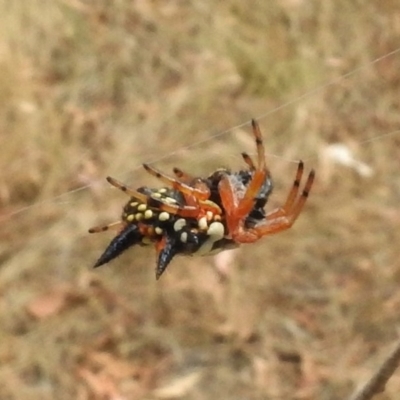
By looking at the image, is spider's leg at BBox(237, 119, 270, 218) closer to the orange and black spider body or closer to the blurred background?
the orange and black spider body

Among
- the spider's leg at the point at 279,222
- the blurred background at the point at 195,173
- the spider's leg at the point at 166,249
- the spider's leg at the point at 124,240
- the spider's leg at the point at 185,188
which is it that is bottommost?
the blurred background at the point at 195,173

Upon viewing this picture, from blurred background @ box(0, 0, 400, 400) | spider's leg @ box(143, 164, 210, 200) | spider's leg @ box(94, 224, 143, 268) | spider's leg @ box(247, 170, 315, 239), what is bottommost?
blurred background @ box(0, 0, 400, 400)

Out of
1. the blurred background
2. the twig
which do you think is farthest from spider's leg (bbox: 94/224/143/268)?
the blurred background

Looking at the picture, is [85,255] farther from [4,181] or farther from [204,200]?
[204,200]

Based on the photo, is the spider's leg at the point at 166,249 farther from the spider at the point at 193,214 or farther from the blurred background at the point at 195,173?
the blurred background at the point at 195,173

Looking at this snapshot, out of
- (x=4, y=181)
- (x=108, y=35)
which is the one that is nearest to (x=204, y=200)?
(x=4, y=181)

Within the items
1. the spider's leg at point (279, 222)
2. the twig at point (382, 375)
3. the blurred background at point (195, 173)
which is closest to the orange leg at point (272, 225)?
the spider's leg at point (279, 222)

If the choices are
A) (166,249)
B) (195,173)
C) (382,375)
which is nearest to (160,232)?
(166,249)
